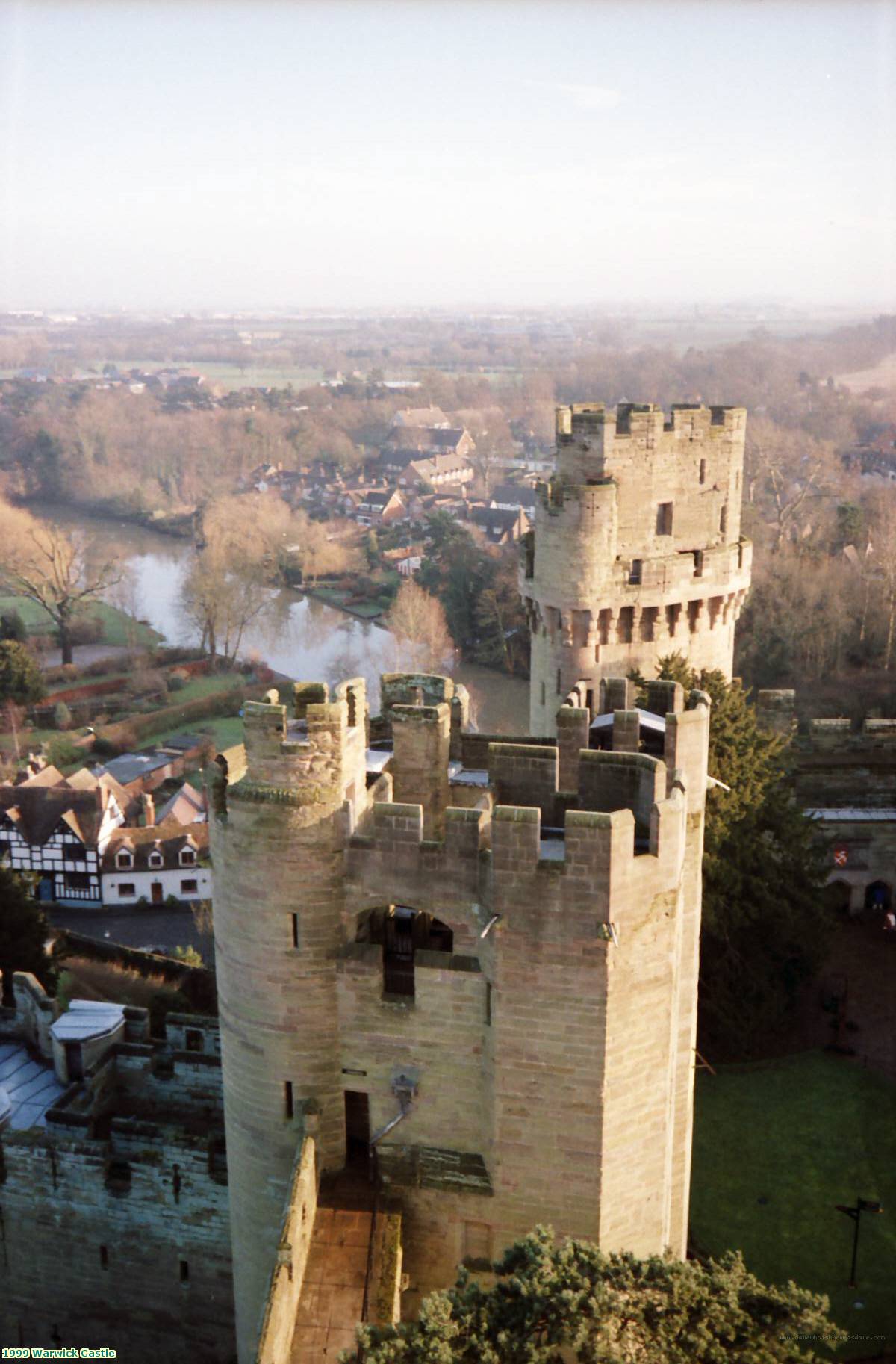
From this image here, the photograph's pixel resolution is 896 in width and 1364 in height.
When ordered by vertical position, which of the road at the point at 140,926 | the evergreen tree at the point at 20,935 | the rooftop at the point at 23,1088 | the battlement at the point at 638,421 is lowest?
the road at the point at 140,926

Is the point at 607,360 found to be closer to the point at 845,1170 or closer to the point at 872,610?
the point at 872,610


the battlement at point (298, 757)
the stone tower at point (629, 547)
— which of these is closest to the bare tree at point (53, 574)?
the stone tower at point (629, 547)

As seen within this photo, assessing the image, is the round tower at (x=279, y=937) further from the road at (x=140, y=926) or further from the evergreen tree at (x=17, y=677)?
the evergreen tree at (x=17, y=677)

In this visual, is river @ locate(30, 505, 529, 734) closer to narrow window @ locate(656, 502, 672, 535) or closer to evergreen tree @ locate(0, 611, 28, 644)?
evergreen tree @ locate(0, 611, 28, 644)

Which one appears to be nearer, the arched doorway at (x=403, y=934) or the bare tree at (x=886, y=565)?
the arched doorway at (x=403, y=934)

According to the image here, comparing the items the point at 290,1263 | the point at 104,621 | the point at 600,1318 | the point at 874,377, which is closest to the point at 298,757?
the point at 290,1263

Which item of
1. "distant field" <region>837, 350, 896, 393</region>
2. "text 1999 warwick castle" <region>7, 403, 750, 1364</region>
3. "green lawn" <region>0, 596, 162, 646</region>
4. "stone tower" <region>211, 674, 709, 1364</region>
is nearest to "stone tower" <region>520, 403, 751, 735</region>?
"text 1999 warwick castle" <region>7, 403, 750, 1364</region>

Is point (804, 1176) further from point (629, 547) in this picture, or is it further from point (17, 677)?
point (17, 677)
